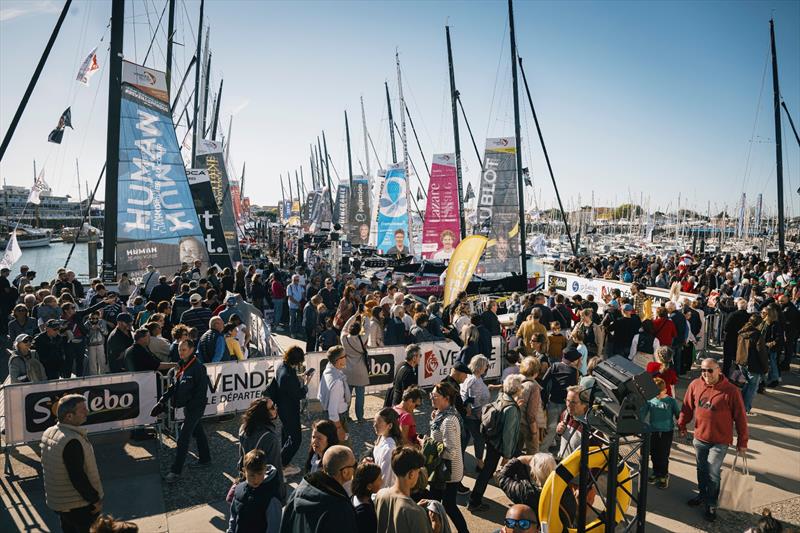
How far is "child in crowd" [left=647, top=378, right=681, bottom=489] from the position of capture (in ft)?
19.1

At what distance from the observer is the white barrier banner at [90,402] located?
A: 618 cm

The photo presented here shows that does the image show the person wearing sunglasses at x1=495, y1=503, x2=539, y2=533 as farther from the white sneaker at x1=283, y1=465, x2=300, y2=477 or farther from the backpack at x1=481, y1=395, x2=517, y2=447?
the white sneaker at x1=283, y1=465, x2=300, y2=477

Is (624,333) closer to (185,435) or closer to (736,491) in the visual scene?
(736,491)

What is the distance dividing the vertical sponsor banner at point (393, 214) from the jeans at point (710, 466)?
23.2m

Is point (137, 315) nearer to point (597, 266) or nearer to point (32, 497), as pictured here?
point (32, 497)

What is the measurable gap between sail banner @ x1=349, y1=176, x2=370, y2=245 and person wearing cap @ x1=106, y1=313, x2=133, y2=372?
27.7 metres

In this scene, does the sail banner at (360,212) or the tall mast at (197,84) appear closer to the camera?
the tall mast at (197,84)

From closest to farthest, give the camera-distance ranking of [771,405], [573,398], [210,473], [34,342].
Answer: [573,398]
[210,473]
[34,342]
[771,405]

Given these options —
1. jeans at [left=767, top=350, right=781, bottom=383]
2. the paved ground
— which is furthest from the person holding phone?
jeans at [left=767, top=350, right=781, bottom=383]

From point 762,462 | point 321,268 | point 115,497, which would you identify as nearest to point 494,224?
point 321,268

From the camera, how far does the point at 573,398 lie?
4734mm

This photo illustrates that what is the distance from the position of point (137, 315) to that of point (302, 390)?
17.3 feet

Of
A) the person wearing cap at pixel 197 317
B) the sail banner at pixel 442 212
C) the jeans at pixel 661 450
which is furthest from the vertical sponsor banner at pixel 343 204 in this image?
the jeans at pixel 661 450

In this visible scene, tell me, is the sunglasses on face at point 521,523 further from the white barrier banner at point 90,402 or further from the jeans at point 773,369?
the jeans at point 773,369
